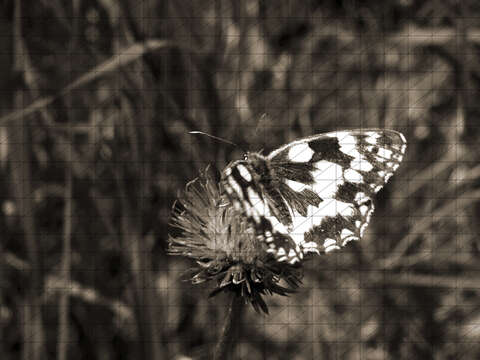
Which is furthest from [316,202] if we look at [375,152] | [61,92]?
[61,92]

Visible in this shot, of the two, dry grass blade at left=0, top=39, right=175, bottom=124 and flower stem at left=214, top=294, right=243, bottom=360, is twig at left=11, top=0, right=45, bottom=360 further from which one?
flower stem at left=214, top=294, right=243, bottom=360

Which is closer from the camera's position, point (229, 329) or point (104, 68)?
point (229, 329)

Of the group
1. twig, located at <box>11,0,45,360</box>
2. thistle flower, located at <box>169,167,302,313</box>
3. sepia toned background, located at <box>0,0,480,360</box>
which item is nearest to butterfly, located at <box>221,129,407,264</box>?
thistle flower, located at <box>169,167,302,313</box>

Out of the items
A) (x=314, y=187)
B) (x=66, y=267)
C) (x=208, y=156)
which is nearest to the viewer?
(x=314, y=187)

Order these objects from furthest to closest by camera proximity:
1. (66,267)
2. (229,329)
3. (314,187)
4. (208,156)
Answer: (208,156) → (66,267) → (314,187) → (229,329)

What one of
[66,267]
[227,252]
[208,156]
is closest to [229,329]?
[227,252]

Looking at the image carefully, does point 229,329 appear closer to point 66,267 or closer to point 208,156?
point 66,267

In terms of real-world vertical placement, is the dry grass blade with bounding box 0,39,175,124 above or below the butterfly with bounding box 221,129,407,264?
above
